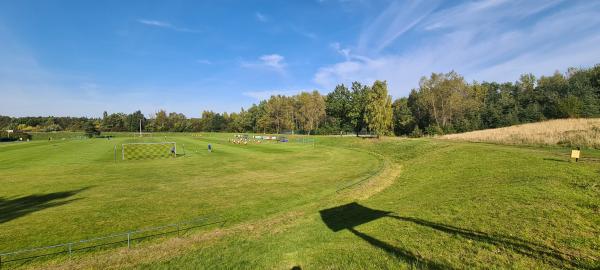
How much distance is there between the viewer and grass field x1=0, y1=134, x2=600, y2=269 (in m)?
9.77

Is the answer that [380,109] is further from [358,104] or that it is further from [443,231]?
[443,231]

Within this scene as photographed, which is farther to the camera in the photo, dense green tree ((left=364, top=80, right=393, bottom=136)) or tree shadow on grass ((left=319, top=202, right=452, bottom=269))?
dense green tree ((left=364, top=80, right=393, bottom=136))

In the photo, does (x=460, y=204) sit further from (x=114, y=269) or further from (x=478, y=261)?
(x=114, y=269)

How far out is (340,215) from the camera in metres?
16.3

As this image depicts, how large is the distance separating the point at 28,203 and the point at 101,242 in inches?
469

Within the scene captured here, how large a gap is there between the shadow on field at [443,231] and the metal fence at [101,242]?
6568 mm

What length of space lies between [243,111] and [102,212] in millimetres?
155543

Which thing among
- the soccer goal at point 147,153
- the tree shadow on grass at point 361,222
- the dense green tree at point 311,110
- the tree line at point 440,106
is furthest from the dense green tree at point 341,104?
the tree shadow on grass at point 361,222

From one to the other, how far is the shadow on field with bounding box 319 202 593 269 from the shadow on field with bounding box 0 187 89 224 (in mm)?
18277

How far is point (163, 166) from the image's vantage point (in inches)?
1460

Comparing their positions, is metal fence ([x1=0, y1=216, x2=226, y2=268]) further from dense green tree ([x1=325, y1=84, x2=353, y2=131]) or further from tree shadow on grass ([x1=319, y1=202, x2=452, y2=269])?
dense green tree ([x1=325, y1=84, x2=353, y2=131])

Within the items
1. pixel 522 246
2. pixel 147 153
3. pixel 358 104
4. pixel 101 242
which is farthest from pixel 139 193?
pixel 358 104

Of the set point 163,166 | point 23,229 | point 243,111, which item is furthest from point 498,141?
point 243,111

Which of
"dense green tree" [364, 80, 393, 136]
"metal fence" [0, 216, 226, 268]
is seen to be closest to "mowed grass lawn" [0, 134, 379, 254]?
"metal fence" [0, 216, 226, 268]
